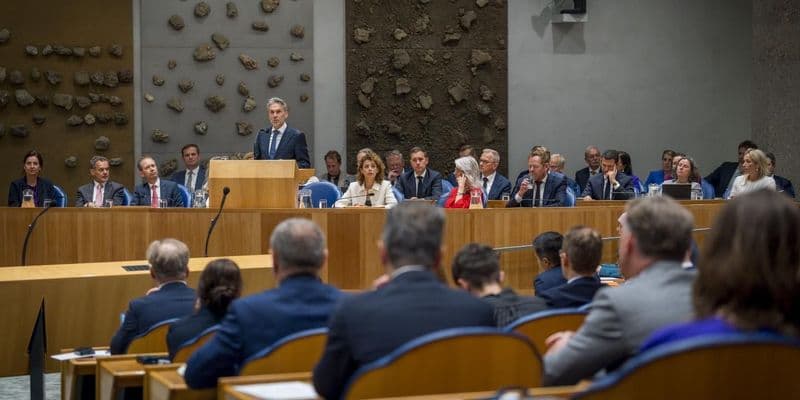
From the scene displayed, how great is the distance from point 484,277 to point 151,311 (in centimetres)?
140

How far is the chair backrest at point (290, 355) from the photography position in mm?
3000

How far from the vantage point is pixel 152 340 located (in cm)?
417

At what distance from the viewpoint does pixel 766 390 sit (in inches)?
83.8

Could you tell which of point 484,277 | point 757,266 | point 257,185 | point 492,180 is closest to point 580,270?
point 484,277

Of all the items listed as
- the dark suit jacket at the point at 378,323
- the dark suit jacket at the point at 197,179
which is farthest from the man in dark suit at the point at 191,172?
the dark suit jacket at the point at 378,323

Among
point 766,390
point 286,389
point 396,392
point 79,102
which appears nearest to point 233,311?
point 286,389

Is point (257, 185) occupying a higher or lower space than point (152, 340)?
higher

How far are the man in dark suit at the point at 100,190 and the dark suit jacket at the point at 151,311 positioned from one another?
514 centimetres

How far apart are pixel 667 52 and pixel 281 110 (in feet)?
18.2

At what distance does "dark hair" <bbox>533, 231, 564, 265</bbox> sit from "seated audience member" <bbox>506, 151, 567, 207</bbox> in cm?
361

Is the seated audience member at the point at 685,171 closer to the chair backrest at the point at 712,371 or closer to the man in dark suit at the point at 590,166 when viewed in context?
the man in dark suit at the point at 590,166

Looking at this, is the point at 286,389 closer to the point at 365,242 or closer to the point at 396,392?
the point at 396,392

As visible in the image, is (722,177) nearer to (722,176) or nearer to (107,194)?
(722,176)

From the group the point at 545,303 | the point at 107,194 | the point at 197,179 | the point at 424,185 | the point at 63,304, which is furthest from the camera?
the point at 197,179
